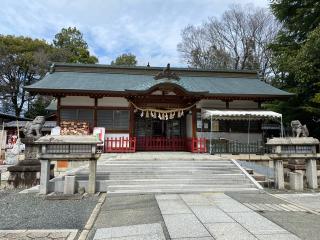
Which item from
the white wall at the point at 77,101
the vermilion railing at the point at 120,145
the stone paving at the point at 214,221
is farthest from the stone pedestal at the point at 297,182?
the white wall at the point at 77,101

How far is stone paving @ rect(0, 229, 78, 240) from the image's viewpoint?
4.81 m

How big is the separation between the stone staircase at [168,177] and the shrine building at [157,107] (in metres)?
4.03

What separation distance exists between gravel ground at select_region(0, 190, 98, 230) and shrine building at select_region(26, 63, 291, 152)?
737 centimetres

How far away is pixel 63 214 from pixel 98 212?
0.78 meters

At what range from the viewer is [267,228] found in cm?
509

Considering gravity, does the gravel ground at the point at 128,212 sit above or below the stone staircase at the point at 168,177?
below

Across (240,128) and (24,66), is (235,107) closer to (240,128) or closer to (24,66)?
(240,128)

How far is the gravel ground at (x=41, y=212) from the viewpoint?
5.59m

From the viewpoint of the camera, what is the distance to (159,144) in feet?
53.5

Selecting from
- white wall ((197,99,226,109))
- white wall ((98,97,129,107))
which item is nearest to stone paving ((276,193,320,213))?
white wall ((197,99,226,109))

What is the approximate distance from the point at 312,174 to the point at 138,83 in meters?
10.9

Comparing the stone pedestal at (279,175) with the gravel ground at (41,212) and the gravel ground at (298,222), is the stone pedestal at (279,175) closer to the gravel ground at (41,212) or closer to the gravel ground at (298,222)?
the gravel ground at (298,222)

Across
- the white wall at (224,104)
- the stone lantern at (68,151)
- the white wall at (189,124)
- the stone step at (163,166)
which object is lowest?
the stone step at (163,166)

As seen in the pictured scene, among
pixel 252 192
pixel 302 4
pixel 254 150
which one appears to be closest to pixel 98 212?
pixel 252 192
